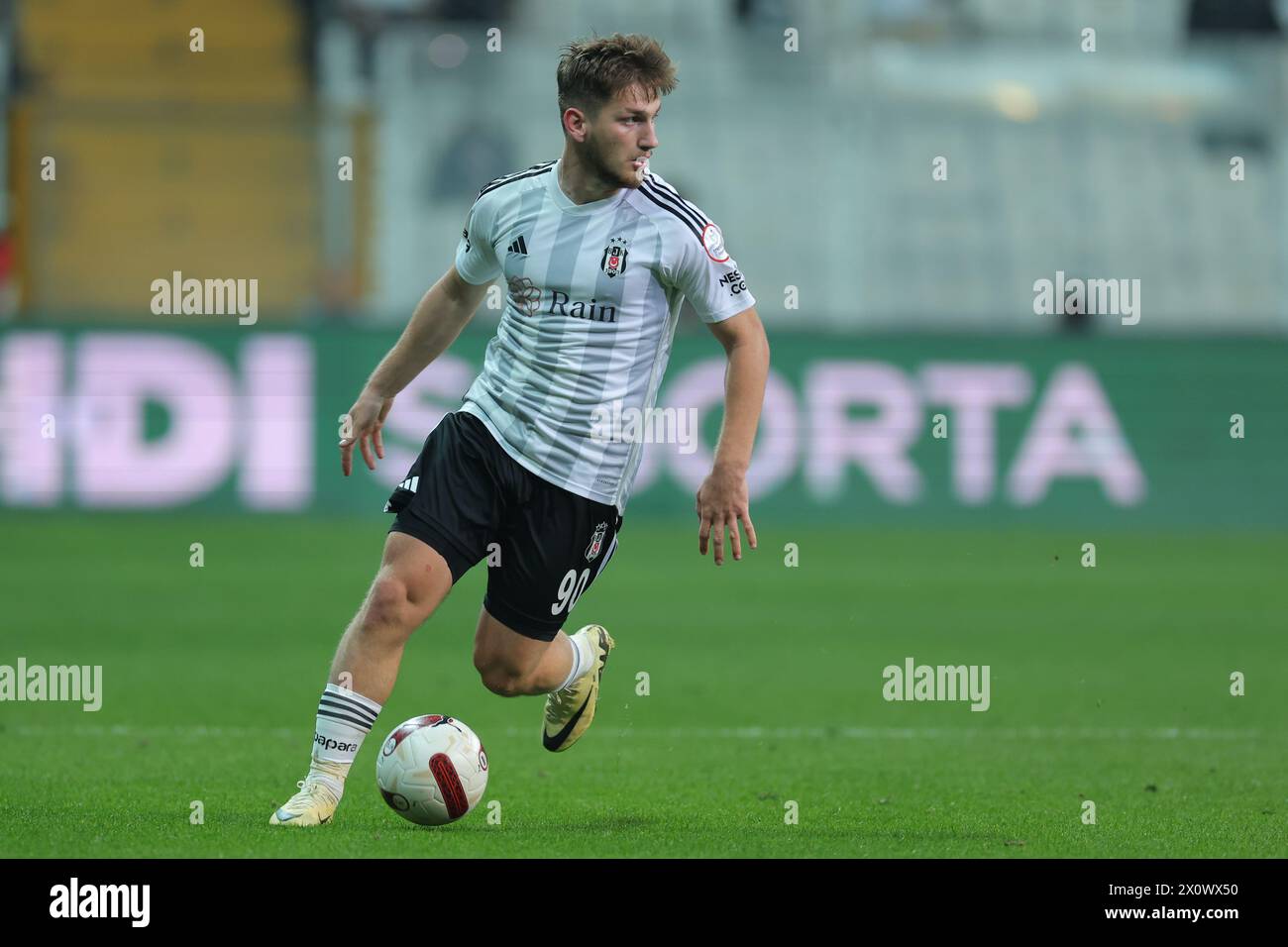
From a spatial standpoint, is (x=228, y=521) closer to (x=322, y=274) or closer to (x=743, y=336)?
(x=322, y=274)

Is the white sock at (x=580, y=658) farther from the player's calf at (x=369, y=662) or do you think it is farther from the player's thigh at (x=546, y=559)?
the player's calf at (x=369, y=662)

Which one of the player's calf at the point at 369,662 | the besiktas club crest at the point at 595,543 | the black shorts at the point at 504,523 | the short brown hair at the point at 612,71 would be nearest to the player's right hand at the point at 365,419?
the black shorts at the point at 504,523

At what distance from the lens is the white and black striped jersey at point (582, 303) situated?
253 inches

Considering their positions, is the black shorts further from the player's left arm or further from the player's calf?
the player's left arm

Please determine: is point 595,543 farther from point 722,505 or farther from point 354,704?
point 354,704

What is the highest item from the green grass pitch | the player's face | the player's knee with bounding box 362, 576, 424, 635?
the player's face

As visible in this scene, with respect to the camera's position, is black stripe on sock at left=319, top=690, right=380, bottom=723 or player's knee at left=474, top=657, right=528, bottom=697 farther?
player's knee at left=474, top=657, right=528, bottom=697

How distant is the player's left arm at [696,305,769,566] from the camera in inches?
240

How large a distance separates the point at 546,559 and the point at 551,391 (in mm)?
548

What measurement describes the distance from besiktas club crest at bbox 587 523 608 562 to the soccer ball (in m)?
0.78

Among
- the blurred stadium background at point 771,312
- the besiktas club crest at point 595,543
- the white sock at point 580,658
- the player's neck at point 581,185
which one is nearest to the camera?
the player's neck at point 581,185

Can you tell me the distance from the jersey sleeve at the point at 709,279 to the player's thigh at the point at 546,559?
78cm

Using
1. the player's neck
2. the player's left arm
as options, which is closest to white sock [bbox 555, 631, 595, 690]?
the player's left arm

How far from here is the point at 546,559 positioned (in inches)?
262
